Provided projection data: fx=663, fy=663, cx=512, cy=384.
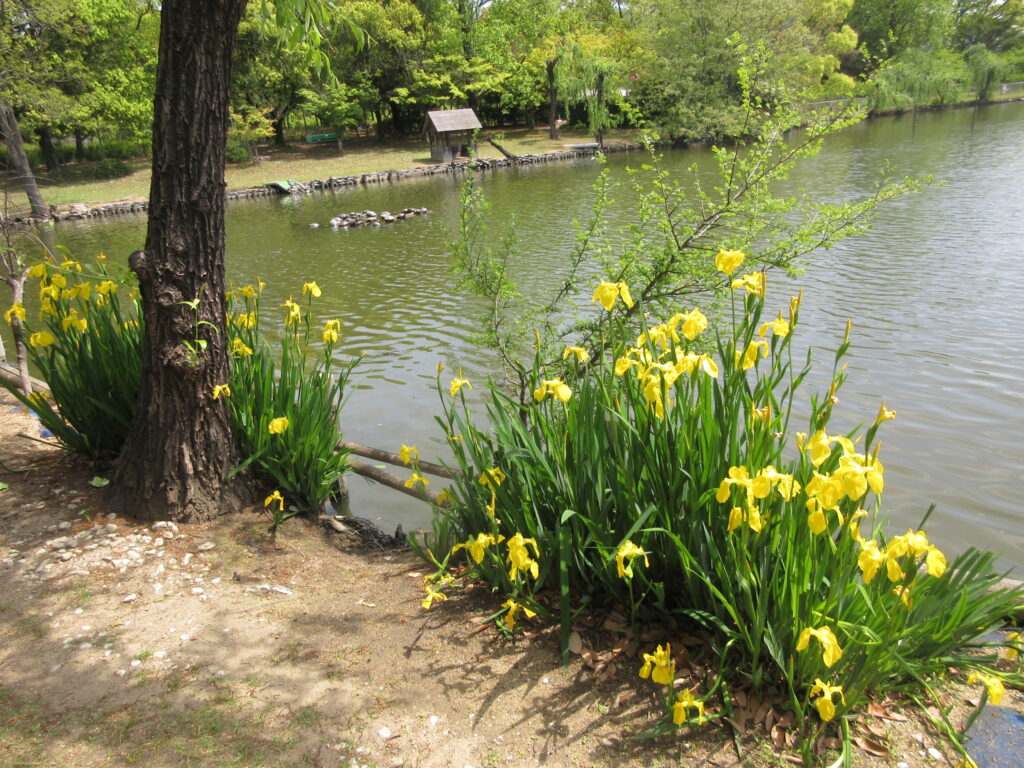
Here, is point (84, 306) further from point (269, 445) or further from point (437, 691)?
point (437, 691)

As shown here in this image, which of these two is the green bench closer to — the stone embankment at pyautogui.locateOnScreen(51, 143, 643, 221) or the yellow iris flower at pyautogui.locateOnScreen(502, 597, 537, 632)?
the stone embankment at pyautogui.locateOnScreen(51, 143, 643, 221)

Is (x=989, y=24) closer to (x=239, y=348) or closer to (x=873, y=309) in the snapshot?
(x=873, y=309)

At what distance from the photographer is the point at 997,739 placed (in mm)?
1860

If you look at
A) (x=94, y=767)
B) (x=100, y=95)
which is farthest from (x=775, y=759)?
(x=100, y=95)

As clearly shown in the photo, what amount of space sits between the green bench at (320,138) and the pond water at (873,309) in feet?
64.4

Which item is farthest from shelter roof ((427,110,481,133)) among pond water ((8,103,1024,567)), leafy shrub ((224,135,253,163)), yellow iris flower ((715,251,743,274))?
yellow iris flower ((715,251,743,274))

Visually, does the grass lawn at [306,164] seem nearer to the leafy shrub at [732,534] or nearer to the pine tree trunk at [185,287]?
the pine tree trunk at [185,287]

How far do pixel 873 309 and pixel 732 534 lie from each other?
7710 millimetres

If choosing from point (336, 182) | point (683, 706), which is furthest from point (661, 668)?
point (336, 182)

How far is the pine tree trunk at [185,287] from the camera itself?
285 cm

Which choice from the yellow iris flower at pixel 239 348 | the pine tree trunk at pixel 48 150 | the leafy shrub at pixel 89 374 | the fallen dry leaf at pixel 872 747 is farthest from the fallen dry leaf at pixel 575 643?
the pine tree trunk at pixel 48 150

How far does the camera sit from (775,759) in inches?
70.7

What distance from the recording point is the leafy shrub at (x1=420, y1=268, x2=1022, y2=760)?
5.72 ft

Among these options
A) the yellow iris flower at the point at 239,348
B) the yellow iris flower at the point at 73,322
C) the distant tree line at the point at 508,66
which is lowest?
the yellow iris flower at the point at 239,348
